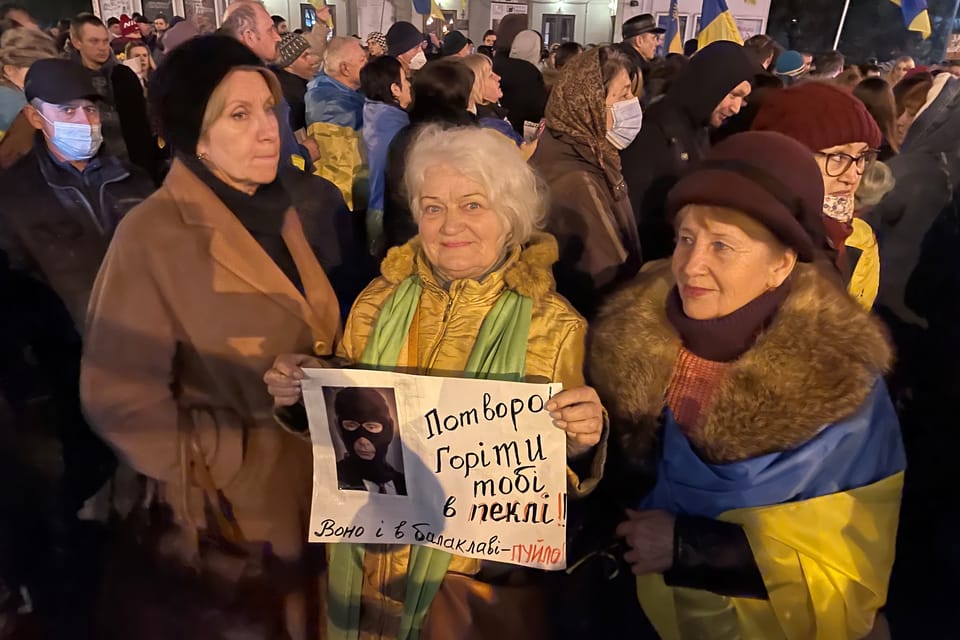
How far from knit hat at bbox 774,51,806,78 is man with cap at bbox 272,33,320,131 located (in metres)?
4.94

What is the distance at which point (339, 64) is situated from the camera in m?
5.24

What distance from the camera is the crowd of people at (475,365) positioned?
1.51 metres

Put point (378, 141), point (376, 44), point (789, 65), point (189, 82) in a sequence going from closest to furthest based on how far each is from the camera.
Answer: point (189, 82) → point (378, 141) → point (789, 65) → point (376, 44)

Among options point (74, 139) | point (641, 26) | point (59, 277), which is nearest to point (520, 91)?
point (641, 26)

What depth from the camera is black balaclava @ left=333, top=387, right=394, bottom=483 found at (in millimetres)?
1568

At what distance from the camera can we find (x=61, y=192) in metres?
3.02

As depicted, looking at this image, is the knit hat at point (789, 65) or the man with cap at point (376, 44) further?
the man with cap at point (376, 44)

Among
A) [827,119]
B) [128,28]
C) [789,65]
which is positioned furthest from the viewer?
[128,28]

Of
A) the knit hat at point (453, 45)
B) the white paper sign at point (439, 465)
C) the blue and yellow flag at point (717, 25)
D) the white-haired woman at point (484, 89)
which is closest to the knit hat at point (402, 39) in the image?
the white-haired woman at point (484, 89)

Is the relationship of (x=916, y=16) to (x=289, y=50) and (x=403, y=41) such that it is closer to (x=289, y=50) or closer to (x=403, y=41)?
(x=403, y=41)

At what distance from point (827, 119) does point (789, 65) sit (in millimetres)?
5616

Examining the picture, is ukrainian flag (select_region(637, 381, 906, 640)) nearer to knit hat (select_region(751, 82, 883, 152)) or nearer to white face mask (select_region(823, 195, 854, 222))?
white face mask (select_region(823, 195, 854, 222))

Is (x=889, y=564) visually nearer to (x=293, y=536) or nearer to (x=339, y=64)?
(x=293, y=536)

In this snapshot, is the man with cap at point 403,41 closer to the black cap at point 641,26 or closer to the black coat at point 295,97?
the black coat at point 295,97
